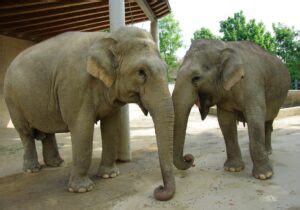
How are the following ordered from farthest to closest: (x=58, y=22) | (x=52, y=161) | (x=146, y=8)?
1. (x=58, y=22)
2. (x=146, y=8)
3. (x=52, y=161)

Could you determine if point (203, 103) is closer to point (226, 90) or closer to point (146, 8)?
point (226, 90)

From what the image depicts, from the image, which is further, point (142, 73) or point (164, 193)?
point (142, 73)

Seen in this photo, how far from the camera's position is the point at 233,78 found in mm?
4586

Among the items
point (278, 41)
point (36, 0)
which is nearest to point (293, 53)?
point (278, 41)

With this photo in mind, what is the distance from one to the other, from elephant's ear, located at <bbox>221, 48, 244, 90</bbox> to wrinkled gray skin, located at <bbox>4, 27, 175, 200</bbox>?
0.90 meters

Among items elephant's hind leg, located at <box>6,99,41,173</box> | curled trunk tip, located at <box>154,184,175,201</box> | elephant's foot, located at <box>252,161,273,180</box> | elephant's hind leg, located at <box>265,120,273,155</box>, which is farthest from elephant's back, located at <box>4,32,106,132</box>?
elephant's hind leg, located at <box>265,120,273,155</box>

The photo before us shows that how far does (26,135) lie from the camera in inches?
224

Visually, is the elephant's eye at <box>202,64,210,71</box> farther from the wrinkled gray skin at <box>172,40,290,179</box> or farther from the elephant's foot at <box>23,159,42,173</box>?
the elephant's foot at <box>23,159,42,173</box>

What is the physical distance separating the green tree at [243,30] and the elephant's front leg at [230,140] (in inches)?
994

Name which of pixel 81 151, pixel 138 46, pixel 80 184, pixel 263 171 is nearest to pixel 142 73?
pixel 138 46

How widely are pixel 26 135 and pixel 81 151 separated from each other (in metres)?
1.55

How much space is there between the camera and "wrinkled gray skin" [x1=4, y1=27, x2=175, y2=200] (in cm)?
402

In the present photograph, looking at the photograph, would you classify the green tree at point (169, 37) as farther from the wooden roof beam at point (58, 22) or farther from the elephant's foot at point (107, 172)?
the elephant's foot at point (107, 172)

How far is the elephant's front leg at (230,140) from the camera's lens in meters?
5.20
